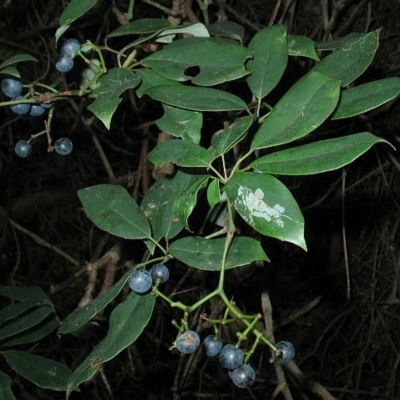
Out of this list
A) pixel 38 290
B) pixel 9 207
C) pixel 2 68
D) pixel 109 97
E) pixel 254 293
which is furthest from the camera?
pixel 254 293

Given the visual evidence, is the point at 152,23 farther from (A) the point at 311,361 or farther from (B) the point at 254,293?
(A) the point at 311,361

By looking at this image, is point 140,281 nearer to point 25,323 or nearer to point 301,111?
point 301,111

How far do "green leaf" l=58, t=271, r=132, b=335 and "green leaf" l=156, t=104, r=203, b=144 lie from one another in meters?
0.21

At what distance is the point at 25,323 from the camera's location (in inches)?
47.9

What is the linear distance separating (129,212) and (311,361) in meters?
A: 1.92

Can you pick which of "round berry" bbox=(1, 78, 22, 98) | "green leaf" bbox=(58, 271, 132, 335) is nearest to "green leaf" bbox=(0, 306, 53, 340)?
"green leaf" bbox=(58, 271, 132, 335)

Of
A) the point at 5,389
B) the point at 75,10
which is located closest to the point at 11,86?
the point at 75,10

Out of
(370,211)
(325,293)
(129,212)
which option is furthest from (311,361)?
(129,212)

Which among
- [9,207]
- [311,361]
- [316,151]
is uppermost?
[316,151]

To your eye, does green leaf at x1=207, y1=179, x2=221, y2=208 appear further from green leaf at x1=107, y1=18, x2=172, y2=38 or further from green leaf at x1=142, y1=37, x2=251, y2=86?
green leaf at x1=107, y1=18, x2=172, y2=38

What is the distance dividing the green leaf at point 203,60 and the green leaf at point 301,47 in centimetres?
10

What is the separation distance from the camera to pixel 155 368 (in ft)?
7.85

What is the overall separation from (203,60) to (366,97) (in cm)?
26

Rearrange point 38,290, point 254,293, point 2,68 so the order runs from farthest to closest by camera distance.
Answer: point 254,293, point 38,290, point 2,68
